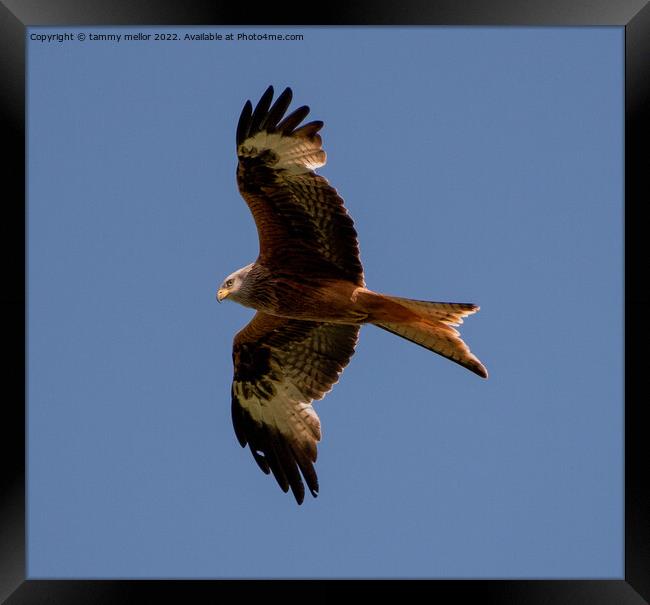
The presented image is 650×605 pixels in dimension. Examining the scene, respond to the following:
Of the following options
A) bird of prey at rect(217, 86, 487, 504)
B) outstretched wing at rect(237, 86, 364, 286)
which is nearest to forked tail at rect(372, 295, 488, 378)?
bird of prey at rect(217, 86, 487, 504)

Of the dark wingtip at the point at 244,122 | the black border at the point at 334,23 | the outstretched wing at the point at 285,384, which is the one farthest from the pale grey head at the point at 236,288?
the black border at the point at 334,23

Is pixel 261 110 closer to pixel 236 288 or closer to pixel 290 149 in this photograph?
pixel 290 149

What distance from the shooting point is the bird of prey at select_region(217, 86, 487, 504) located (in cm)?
662

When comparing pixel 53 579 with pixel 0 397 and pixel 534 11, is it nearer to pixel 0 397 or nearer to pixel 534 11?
pixel 0 397

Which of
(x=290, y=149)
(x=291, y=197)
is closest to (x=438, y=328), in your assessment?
(x=291, y=197)

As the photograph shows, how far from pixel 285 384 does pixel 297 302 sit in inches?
38.9

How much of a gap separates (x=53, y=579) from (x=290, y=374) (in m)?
2.41

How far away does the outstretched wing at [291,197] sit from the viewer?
21.6 ft

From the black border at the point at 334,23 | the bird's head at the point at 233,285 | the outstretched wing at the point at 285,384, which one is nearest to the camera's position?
the black border at the point at 334,23

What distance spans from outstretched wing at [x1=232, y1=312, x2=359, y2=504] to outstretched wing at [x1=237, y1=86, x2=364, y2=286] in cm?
73

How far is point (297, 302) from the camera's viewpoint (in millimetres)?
6973

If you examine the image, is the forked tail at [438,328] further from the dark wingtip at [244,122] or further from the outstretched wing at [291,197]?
the dark wingtip at [244,122]

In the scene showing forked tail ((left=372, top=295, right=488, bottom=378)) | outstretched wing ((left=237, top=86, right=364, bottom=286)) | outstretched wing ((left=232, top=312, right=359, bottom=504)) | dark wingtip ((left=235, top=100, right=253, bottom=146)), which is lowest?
outstretched wing ((left=232, top=312, right=359, bottom=504))

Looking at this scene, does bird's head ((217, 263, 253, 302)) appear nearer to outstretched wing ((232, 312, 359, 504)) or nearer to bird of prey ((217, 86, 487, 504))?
bird of prey ((217, 86, 487, 504))
